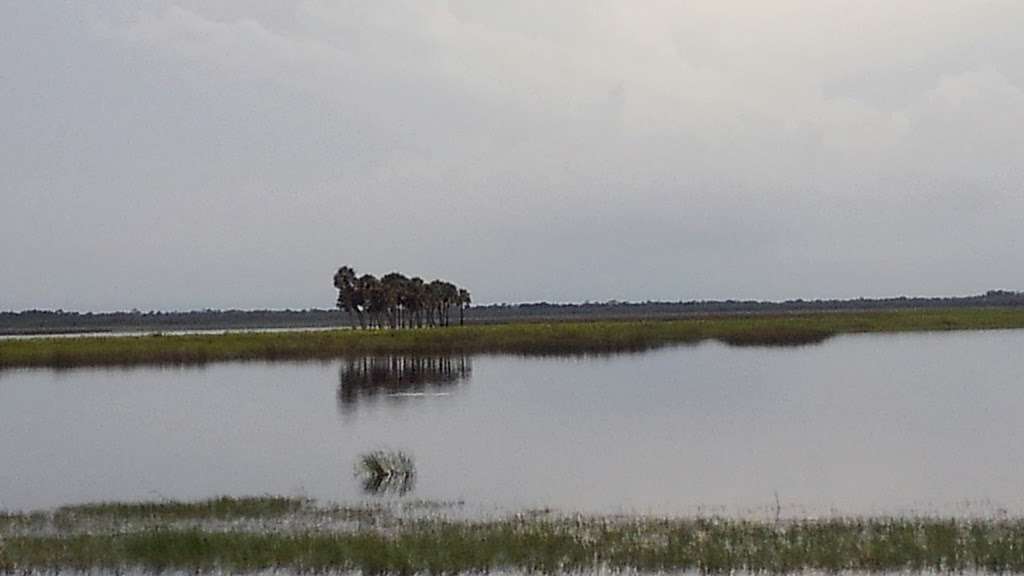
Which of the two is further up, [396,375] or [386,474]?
[396,375]

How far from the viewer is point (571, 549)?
1435cm

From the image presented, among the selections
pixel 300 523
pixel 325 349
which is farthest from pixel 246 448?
pixel 325 349

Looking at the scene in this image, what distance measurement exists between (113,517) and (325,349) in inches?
2161

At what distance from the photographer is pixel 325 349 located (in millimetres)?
72750

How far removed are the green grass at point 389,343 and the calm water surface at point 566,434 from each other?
465 inches

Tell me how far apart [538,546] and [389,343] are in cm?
5966

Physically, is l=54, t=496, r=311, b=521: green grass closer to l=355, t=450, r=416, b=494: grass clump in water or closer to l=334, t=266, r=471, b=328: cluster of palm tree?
l=355, t=450, r=416, b=494: grass clump in water

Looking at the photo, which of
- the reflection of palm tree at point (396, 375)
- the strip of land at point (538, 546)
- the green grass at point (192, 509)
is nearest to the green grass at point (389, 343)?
the reflection of palm tree at point (396, 375)

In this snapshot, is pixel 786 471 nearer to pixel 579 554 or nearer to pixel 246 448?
pixel 579 554

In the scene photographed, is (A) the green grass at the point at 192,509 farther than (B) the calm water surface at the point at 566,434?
No

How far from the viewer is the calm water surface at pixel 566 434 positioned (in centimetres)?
2134

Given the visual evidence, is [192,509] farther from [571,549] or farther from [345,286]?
[345,286]

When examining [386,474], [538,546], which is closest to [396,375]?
[386,474]

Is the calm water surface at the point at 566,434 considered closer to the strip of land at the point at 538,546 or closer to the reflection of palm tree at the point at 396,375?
the reflection of palm tree at the point at 396,375
